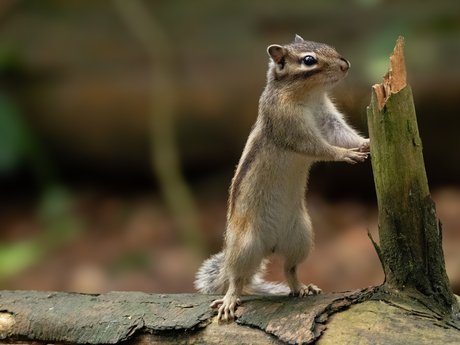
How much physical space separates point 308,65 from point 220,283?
1390 mm

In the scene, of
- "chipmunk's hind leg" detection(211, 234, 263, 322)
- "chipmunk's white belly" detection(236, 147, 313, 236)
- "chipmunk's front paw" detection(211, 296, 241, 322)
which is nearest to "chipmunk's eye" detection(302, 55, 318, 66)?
"chipmunk's white belly" detection(236, 147, 313, 236)

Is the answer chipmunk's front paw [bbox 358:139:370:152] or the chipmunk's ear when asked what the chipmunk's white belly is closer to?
chipmunk's front paw [bbox 358:139:370:152]

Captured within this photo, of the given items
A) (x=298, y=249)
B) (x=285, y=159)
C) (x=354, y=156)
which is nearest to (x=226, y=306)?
(x=298, y=249)

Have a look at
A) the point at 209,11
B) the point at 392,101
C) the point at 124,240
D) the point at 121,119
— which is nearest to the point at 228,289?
the point at 392,101

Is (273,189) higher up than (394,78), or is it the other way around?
(394,78)

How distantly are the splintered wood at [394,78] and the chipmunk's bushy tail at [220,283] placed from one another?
1.33 m

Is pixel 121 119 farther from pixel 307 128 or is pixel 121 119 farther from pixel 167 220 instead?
pixel 307 128

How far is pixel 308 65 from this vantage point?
2801 millimetres

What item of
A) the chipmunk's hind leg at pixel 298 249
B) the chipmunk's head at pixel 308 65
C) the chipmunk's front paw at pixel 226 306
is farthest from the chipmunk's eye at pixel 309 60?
the chipmunk's front paw at pixel 226 306

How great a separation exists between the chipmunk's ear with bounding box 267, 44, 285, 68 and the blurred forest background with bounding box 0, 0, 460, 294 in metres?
2.94

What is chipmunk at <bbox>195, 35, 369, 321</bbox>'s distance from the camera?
Answer: 281 cm

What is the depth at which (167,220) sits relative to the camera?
7094 mm

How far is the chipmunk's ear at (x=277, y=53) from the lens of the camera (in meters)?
2.86

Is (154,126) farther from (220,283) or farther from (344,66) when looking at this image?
(344,66)
